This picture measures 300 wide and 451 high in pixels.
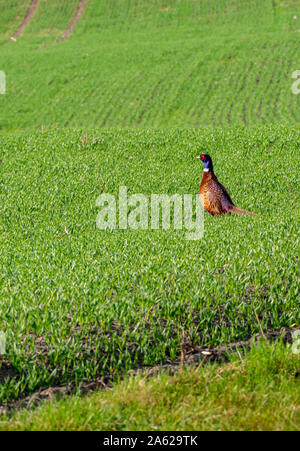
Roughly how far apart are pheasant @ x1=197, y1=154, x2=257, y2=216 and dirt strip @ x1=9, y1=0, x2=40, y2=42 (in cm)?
5944

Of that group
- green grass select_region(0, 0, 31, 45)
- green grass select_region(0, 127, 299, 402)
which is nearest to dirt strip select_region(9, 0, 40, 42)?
green grass select_region(0, 0, 31, 45)

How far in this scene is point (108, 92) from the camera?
134ft

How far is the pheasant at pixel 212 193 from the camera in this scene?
1077 centimetres

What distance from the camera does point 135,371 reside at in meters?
5.32

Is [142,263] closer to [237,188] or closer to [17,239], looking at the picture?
[17,239]

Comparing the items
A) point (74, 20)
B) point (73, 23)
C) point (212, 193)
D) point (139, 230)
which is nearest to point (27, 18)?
point (74, 20)

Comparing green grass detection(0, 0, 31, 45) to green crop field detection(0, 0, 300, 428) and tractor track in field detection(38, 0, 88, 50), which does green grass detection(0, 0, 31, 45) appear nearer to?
tractor track in field detection(38, 0, 88, 50)

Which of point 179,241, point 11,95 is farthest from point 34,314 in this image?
point 11,95

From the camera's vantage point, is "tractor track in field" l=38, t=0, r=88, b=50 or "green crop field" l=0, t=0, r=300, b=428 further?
"tractor track in field" l=38, t=0, r=88, b=50

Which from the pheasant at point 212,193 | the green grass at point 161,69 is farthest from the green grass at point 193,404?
the green grass at point 161,69

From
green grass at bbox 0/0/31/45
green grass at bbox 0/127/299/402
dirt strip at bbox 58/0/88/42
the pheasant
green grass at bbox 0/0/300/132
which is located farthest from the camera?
green grass at bbox 0/0/31/45

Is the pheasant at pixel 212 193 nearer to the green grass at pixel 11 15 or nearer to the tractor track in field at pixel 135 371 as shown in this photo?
the tractor track in field at pixel 135 371

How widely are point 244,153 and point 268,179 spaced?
313 centimetres

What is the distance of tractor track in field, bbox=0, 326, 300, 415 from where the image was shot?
4.73 metres
